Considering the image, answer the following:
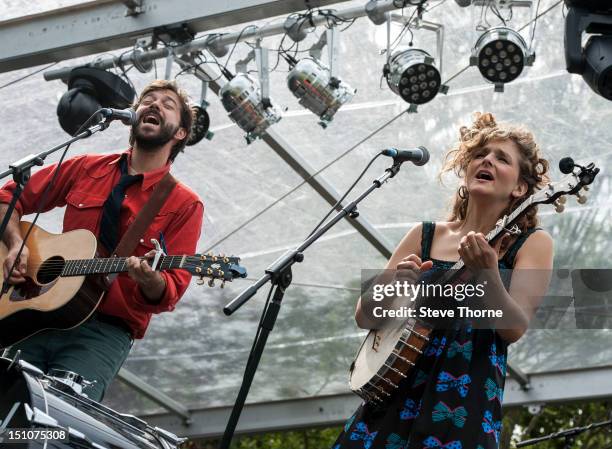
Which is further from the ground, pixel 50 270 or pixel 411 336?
pixel 50 270

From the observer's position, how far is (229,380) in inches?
309

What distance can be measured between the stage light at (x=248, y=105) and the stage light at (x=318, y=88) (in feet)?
0.72

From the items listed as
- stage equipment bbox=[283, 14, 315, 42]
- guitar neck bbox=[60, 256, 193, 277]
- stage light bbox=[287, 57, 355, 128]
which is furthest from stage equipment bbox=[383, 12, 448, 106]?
guitar neck bbox=[60, 256, 193, 277]

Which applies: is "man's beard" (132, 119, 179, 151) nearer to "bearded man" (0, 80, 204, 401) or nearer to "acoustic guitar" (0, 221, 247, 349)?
"bearded man" (0, 80, 204, 401)

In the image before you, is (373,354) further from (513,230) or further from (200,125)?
(200,125)

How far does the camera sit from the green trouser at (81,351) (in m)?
3.89

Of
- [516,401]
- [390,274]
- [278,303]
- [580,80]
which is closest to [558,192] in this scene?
[390,274]

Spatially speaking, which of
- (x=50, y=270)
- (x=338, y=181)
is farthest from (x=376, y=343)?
(x=338, y=181)

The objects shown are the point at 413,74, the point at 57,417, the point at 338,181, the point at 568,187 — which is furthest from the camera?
the point at 338,181

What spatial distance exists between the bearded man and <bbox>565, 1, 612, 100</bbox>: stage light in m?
1.69

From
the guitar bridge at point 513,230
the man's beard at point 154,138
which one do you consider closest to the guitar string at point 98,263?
the man's beard at point 154,138

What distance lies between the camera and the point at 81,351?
3.93 m

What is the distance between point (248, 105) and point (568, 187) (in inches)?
96.3

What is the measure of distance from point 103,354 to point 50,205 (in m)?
0.95
